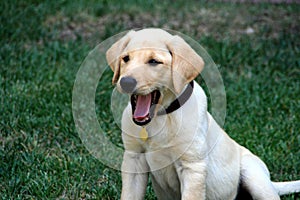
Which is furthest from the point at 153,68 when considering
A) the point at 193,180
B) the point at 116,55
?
the point at 193,180

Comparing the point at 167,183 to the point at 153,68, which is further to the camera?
the point at 167,183

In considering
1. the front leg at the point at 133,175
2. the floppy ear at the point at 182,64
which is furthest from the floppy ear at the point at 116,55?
the front leg at the point at 133,175

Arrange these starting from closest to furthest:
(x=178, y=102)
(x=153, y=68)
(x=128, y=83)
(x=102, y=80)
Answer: (x=128, y=83)
(x=153, y=68)
(x=178, y=102)
(x=102, y=80)

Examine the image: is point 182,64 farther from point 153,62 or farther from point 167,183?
point 167,183

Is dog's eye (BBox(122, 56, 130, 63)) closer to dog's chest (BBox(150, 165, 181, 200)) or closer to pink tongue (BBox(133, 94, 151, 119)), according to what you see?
pink tongue (BBox(133, 94, 151, 119))

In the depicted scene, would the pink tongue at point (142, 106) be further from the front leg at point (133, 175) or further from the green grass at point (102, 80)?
the green grass at point (102, 80)

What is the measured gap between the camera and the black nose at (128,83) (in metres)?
3.47

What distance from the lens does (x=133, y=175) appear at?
406cm

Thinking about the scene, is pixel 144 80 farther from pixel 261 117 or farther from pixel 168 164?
pixel 261 117

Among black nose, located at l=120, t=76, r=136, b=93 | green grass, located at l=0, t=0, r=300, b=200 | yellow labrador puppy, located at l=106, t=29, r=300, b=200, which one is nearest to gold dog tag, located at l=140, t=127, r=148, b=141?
yellow labrador puppy, located at l=106, t=29, r=300, b=200

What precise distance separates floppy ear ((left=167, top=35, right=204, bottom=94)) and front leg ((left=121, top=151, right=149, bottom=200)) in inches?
23.1

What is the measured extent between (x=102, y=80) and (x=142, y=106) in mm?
3147

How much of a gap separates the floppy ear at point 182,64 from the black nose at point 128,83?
0.28 metres

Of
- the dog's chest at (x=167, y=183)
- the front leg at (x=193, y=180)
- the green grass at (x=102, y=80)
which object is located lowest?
the green grass at (x=102, y=80)
